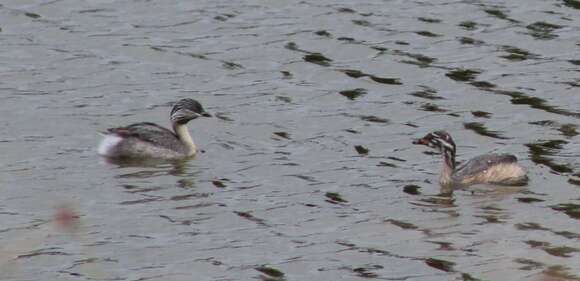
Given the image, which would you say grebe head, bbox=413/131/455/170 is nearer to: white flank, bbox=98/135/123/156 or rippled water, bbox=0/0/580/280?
rippled water, bbox=0/0/580/280

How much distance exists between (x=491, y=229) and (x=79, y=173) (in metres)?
5.26

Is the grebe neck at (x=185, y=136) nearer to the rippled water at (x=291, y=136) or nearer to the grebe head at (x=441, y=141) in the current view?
the rippled water at (x=291, y=136)

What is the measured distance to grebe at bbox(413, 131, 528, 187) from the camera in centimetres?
1900

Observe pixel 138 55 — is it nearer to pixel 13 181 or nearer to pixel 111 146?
pixel 111 146

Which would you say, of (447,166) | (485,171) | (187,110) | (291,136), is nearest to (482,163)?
(485,171)

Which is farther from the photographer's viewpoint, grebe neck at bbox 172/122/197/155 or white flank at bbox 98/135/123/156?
grebe neck at bbox 172/122/197/155

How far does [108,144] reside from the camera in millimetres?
20609

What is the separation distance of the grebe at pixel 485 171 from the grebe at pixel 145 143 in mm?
3496

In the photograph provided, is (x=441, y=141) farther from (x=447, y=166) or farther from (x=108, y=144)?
(x=108, y=144)

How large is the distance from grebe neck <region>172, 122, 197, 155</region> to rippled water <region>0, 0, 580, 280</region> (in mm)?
161

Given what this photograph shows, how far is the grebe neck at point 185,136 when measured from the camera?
2111 centimetres

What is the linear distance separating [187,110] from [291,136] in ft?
4.64

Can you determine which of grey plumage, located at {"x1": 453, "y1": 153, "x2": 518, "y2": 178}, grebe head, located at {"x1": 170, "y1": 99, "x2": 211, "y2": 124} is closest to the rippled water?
grey plumage, located at {"x1": 453, "y1": 153, "x2": 518, "y2": 178}

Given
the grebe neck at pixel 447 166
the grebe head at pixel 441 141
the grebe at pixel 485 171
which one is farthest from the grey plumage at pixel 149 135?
the grebe at pixel 485 171
